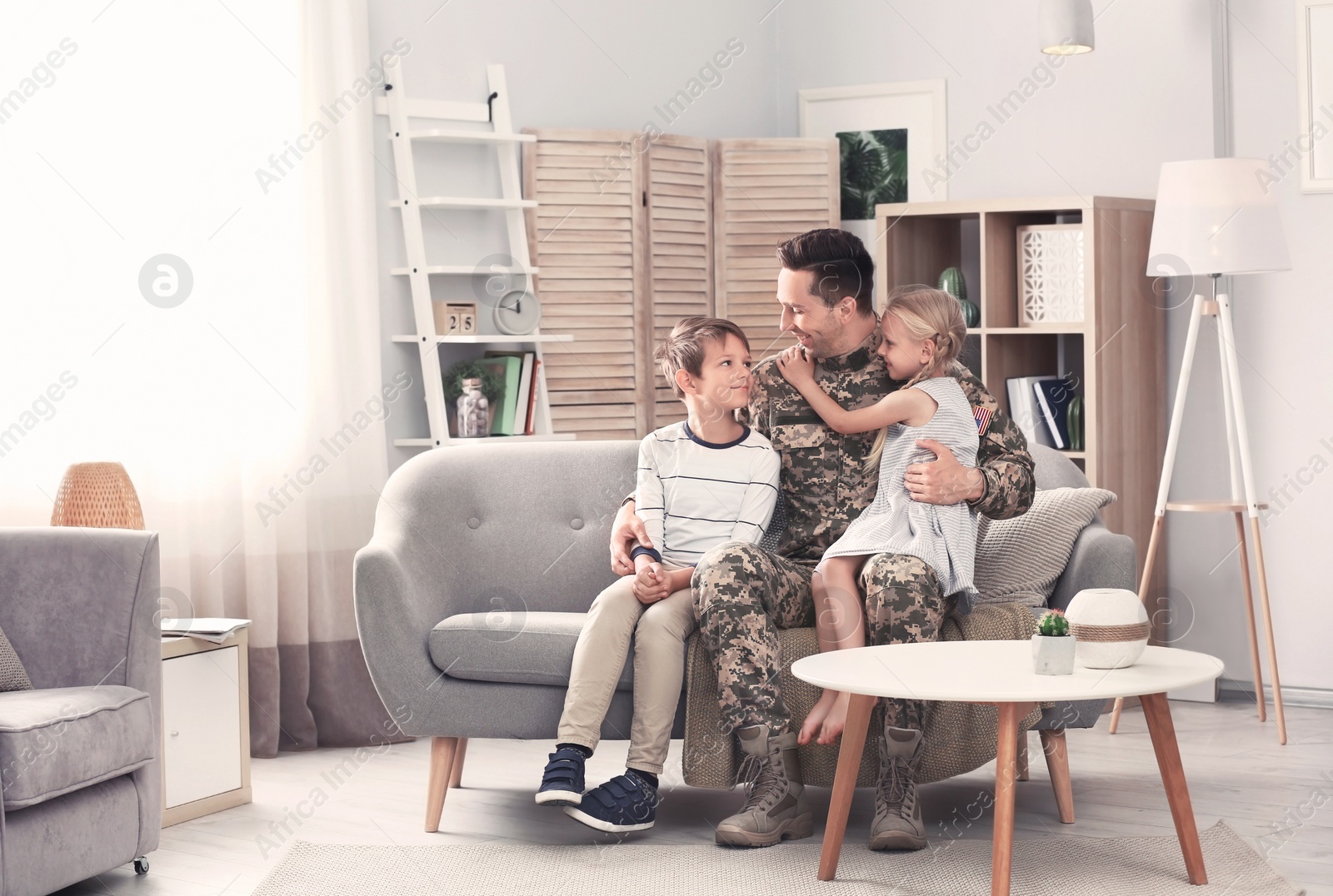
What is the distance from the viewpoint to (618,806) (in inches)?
107

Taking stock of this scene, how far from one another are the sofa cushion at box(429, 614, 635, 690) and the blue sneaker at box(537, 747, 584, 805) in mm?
187

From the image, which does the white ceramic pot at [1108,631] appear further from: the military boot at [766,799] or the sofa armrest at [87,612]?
the sofa armrest at [87,612]

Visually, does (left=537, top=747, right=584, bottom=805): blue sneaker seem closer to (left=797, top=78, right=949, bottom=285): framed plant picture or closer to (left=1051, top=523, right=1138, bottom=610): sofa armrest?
(left=1051, top=523, right=1138, bottom=610): sofa armrest

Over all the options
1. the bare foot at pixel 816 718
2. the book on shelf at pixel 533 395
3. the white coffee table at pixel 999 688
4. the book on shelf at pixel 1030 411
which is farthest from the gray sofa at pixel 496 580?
the book on shelf at pixel 1030 411

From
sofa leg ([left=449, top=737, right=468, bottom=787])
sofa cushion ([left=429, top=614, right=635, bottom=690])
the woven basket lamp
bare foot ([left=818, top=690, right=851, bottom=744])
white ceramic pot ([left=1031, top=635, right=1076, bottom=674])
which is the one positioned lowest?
sofa leg ([left=449, top=737, right=468, bottom=787])

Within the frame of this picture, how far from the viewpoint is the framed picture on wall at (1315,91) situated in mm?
4082

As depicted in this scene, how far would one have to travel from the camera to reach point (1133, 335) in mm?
4234

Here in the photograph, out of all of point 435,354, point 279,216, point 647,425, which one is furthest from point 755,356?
point 279,216

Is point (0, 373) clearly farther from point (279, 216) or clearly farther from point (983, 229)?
point (983, 229)

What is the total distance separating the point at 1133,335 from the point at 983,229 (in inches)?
20.9

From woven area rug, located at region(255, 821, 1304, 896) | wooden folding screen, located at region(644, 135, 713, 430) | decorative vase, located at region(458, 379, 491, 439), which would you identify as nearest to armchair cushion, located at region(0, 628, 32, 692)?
woven area rug, located at region(255, 821, 1304, 896)

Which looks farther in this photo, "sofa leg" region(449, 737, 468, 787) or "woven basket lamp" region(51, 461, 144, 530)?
"sofa leg" region(449, 737, 468, 787)

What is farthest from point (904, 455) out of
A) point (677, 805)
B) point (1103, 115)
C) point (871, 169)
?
point (871, 169)

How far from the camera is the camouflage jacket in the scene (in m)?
2.97
